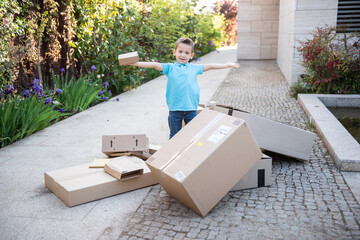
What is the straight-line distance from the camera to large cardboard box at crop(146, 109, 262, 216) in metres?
2.42

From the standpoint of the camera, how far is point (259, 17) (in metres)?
13.9

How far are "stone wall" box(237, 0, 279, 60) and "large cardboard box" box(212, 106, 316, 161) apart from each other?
11.0 m

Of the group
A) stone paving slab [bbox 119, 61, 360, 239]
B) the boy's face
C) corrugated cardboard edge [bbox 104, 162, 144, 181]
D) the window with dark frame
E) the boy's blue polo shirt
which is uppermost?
the window with dark frame

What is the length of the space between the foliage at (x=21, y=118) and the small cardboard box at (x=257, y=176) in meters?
2.68

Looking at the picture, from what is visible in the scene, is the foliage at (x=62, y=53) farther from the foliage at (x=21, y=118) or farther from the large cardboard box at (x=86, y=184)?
the large cardboard box at (x=86, y=184)

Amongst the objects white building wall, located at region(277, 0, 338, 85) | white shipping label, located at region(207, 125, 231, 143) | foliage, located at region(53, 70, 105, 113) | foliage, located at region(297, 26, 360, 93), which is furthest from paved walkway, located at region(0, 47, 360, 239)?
white building wall, located at region(277, 0, 338, 85)

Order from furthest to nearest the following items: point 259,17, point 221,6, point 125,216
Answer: point 221,6, point 259,17, point 125,216

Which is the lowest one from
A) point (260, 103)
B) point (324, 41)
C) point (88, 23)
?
point (260, 103)

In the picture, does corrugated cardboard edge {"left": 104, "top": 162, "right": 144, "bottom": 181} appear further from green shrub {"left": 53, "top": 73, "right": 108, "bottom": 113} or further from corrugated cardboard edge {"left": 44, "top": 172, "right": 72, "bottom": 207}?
green shrub {"left": 53, "top": 73, "right": 108, "bottom": 113}

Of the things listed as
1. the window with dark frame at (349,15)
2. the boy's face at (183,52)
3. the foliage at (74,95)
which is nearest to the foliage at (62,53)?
the foliage at (74,95)

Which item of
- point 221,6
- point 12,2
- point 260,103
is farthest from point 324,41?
point 221,6

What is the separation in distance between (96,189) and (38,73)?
4283mm

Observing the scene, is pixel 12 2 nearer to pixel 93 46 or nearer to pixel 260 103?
pixel 93 46

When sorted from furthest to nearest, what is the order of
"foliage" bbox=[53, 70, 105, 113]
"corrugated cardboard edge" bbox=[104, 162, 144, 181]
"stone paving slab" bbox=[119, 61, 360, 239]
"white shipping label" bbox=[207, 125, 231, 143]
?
"foliage" bbox=[53, 70, 105, 113] < "corrugated cardboard edge" bbox=[104, 162, 144, 181] < "white shipping label" bbox=[207, 125, 231, 143] < "stone paving slab" bbox=[119, 61, 360, 239]
